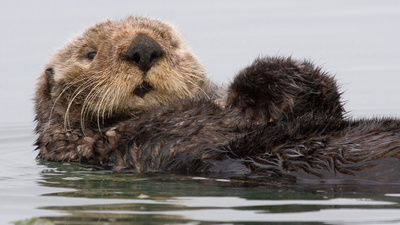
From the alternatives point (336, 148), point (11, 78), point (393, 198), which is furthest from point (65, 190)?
point (11, 78)

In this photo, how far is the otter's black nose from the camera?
567cm

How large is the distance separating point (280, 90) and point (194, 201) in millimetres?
1133

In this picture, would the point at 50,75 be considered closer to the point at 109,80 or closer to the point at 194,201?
the point at 109,80

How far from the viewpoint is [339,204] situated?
462 centimetres

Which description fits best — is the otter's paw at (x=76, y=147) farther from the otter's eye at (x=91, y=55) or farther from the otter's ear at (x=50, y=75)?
the otter's eye at (x=91, y=55)

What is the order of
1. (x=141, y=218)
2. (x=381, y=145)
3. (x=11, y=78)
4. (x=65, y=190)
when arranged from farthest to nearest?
(x=11, y=78) → (x=65, y=190) → (x=381, y=145) → (x=141, y=218)

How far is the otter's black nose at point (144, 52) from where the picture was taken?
5.67 m

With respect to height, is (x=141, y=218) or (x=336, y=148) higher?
(x=336, y=148)

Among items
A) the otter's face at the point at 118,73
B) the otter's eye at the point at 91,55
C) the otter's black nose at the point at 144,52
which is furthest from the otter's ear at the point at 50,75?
the otter's black nose at the point at 144,52

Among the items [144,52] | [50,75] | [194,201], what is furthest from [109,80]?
[194,201]

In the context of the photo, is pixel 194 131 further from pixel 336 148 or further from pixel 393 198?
pixel 393 198

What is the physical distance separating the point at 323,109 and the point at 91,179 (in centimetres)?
170

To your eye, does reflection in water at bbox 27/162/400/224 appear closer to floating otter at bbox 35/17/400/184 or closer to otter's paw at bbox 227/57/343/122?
floating otter at bbox 35/17/400/184

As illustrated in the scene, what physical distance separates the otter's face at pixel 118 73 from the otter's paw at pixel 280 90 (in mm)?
502
